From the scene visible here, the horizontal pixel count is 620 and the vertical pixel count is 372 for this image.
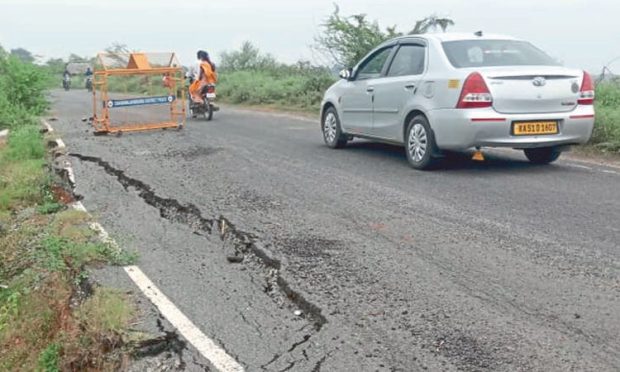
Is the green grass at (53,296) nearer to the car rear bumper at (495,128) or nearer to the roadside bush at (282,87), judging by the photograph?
the car rear bumper at (495,128)

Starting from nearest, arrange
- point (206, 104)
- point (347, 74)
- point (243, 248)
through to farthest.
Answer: point (243, 248)
point (347, 74)
point (206, 104)

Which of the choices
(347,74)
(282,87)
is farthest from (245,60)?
(347,74)

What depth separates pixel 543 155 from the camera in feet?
27.5

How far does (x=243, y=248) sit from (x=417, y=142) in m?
3.49

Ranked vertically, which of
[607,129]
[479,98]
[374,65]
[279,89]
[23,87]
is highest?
[374,65]

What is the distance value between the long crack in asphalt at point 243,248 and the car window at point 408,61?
3320 millimetres

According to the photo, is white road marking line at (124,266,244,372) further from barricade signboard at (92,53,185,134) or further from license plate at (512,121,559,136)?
barricade signboard at (92,53,185,134)

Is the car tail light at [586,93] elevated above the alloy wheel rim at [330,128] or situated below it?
above

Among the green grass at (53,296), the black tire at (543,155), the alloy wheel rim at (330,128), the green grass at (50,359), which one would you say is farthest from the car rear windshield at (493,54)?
the green grass at (50,359)

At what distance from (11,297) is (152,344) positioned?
1226 millimetres

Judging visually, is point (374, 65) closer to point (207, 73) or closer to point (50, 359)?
point (50, 359)

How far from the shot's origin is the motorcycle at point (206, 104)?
15789 millimetres

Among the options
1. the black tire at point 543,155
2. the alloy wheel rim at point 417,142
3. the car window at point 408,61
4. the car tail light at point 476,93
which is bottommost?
the black tire at point 543,155

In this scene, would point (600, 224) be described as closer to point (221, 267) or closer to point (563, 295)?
point (563, 295)
